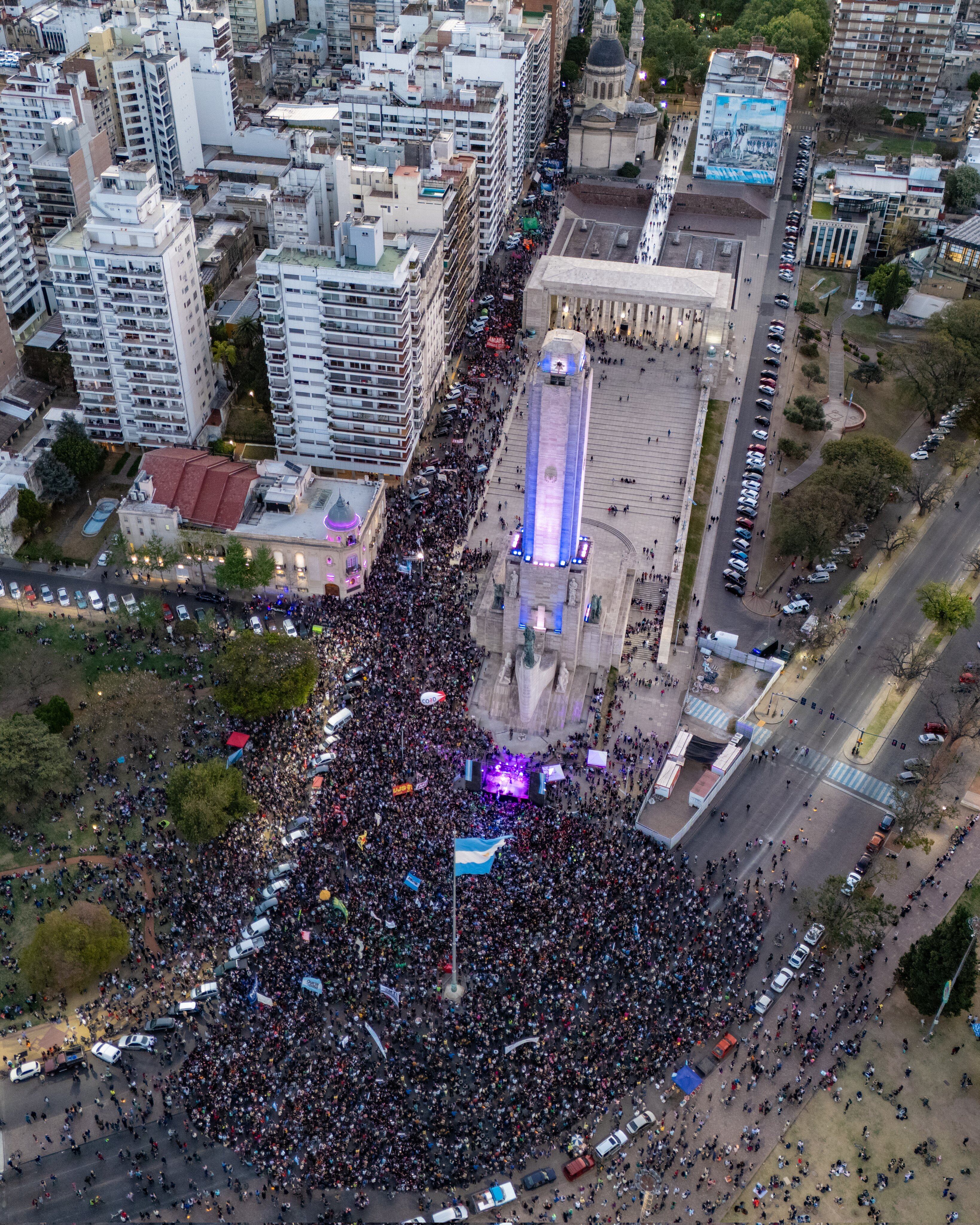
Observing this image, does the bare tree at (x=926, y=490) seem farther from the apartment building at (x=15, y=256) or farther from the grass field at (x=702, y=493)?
the apartment building at (x=15, y=256)

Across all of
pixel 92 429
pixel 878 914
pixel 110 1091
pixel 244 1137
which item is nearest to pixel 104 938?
pixel 110 1091

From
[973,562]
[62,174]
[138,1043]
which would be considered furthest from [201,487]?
[973,562]

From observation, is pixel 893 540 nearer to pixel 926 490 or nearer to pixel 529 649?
pixel 926 490

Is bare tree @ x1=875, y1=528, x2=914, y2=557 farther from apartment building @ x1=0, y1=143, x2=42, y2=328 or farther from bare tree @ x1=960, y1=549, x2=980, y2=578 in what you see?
apartment building @ x1=0, y1=143, x2=42, y2=328

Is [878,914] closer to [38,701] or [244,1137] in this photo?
[244,1137]

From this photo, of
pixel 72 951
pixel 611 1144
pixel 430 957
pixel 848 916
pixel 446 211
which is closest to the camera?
pixel 611 1144
